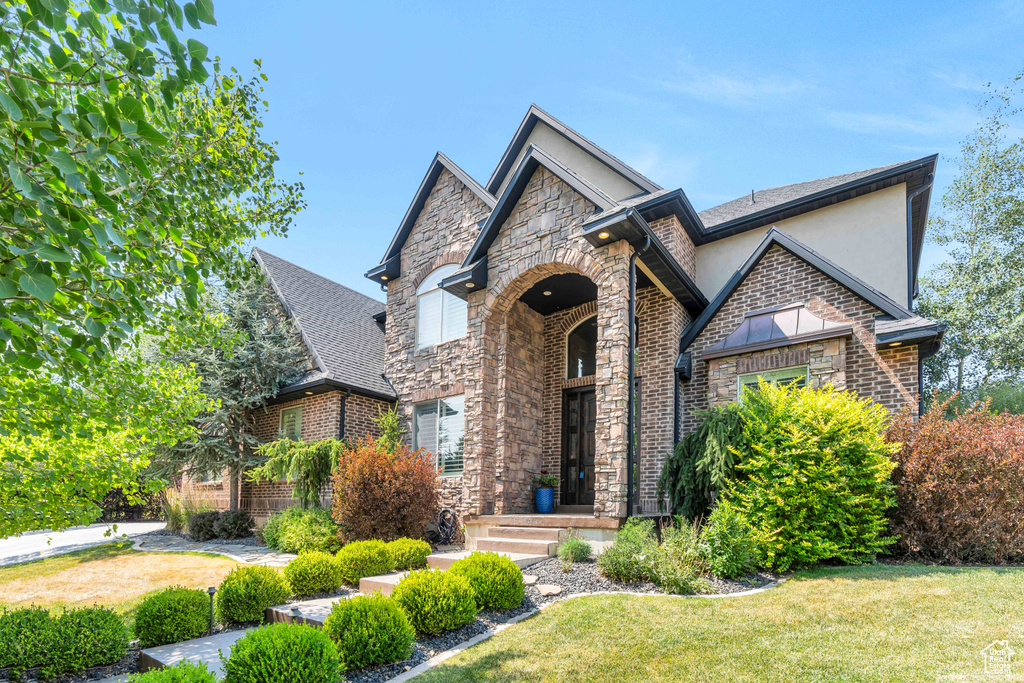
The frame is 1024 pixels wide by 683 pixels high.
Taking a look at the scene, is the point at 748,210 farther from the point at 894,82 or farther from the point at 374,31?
the point at 374,31

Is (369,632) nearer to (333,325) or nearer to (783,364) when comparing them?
(783,364)

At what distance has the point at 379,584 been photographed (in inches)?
277

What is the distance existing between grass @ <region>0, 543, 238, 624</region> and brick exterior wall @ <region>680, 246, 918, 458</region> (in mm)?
8879

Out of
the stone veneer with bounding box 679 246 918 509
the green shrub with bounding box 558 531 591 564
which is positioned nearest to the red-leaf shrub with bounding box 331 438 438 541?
the green shrub with bounding box 558 531 591 564

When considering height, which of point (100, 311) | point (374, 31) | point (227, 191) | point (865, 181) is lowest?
point (100, 311)

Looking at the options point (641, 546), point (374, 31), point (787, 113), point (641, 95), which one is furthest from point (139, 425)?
point (787, 113)

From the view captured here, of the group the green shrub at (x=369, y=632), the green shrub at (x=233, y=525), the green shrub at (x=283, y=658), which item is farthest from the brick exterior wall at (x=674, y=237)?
the green shrub at (x=233, y=525)

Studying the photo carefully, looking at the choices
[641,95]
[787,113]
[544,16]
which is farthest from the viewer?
[787,113]

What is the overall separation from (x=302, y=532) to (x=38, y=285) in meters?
9.14

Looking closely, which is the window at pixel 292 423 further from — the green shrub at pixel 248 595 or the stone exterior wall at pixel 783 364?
the stone exterior wall at pixel 783 364

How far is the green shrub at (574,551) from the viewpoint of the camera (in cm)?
784

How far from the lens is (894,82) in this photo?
1174cm

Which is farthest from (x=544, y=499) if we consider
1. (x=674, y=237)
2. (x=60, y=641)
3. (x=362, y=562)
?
(x=60, y=641)

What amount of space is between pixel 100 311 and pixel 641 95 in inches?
326
